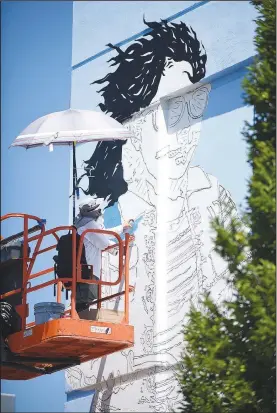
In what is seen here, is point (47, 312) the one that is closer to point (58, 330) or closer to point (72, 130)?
point (58, 330)

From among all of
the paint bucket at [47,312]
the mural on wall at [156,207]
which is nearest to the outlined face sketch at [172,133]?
the mural on wall at [156,207]

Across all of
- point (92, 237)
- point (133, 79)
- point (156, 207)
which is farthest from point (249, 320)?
point (133, 79)

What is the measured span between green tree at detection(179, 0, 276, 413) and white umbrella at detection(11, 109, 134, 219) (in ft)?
18.5

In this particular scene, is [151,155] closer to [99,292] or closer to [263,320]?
[99,292]

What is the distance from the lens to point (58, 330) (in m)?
15.8

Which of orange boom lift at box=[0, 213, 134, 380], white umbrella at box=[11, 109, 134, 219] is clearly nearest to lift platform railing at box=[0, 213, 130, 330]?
orange boom lift at box=[0, 213, 134, 380]

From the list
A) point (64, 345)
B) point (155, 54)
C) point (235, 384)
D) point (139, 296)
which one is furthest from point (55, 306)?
point (235, 384)

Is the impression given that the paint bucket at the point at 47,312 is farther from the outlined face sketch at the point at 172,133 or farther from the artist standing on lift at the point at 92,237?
the outlined face sketch at the point at 172,133

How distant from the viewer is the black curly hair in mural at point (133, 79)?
1848cm

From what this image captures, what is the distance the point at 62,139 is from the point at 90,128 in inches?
17.1

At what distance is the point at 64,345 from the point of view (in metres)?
16.4

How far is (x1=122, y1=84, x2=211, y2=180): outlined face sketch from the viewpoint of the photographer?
59.2 feet

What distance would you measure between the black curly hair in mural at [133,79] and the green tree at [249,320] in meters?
6.74

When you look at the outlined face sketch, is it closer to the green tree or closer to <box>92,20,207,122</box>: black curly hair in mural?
<box>92,20,207,122</box>: black curly hair in mural
